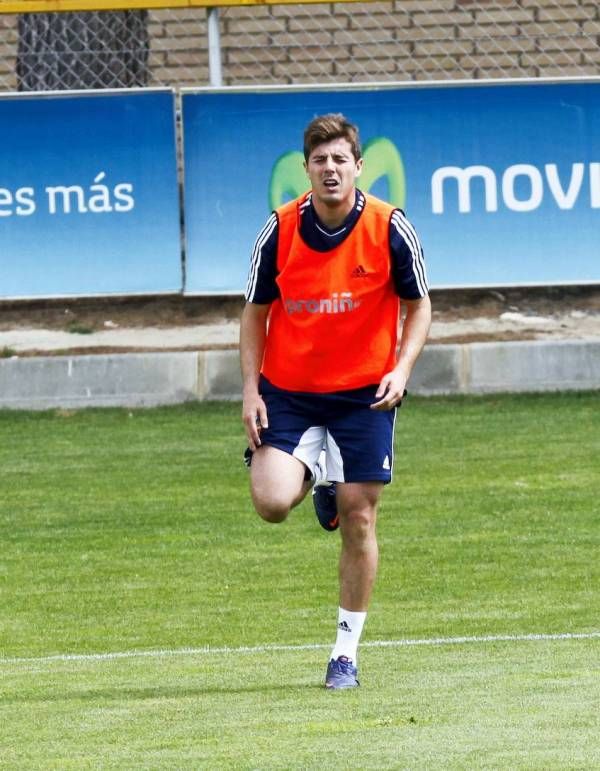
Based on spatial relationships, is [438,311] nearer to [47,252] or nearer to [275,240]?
[47,252]

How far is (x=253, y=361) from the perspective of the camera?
285 inches

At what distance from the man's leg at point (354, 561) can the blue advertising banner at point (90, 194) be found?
7896 mm

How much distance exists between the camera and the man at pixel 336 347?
7.00 meters

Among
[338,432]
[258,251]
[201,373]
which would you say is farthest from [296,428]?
[201,373]

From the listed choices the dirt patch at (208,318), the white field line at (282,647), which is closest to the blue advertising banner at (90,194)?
the dirt patch at (208,318)

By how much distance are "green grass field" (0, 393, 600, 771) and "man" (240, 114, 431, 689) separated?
664mm

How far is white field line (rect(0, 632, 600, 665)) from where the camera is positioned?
27.1 ft

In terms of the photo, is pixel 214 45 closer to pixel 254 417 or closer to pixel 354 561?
pixel 254 417

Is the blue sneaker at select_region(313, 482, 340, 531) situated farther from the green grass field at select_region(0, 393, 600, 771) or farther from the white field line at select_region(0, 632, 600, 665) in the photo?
the white field line at select_region(0, 632, 600, 665)

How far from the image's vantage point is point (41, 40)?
17.0 m

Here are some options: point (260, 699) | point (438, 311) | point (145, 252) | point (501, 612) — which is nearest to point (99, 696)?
point (260, 699)

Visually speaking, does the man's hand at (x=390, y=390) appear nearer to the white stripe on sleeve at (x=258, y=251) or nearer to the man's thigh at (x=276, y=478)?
the man's thigh at (x=276, y=478)

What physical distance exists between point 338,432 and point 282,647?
64.6 inches

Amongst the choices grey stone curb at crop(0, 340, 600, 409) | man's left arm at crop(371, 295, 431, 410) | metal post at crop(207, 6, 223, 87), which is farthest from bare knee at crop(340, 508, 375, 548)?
metal post at crop(207, 6, 223, 87)
